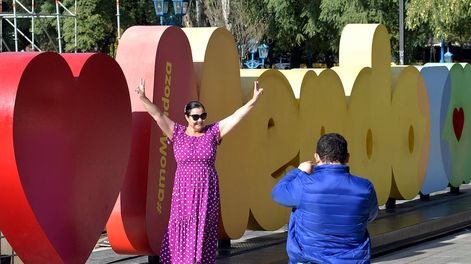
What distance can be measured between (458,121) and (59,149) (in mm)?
9420

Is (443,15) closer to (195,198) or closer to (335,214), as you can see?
(195,198)

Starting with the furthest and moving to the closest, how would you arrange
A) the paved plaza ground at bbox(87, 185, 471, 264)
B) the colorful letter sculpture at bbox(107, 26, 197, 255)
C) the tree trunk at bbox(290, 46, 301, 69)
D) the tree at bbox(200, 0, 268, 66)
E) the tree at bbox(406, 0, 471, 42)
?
the tree trunk at bbox(290, 46, 301, 69)
the tree at bbox(200, 0, 268, 66)
the tree at bbox(406, 0, 471, 42)
the paved plaza ground at bbox(87, 185, 471, 264)
the colorful letter sculpture at bbox(107, 26, 197, 255)

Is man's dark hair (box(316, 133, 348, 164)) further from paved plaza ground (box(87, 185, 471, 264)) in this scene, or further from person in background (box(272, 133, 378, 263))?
paved plaza ground (box(87, 185, 471, 264))

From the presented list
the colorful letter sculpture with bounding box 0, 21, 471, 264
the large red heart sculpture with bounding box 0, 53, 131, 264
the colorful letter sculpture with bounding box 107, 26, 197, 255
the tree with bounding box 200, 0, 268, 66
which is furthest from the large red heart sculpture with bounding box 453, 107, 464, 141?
the tree with bounding box 200, 0, 268, 66

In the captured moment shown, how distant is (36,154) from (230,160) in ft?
11.1

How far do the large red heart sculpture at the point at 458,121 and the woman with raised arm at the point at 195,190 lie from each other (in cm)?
834

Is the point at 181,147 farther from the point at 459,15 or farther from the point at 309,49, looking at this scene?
the point at 309,49

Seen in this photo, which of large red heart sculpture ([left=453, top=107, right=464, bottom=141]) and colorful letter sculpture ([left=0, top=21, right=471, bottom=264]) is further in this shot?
large red heart sculpture ([left=453, top=107, right=464, bottom=141])

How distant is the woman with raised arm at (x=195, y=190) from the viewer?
27.3ft

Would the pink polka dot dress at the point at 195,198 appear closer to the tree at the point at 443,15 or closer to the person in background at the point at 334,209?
the person in background at the point at 334,209

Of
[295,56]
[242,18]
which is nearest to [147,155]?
[242,18]

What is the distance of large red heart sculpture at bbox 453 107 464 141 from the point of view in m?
16.1

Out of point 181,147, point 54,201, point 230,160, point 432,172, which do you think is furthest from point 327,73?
point 54,201

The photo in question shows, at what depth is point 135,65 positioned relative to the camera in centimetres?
948
